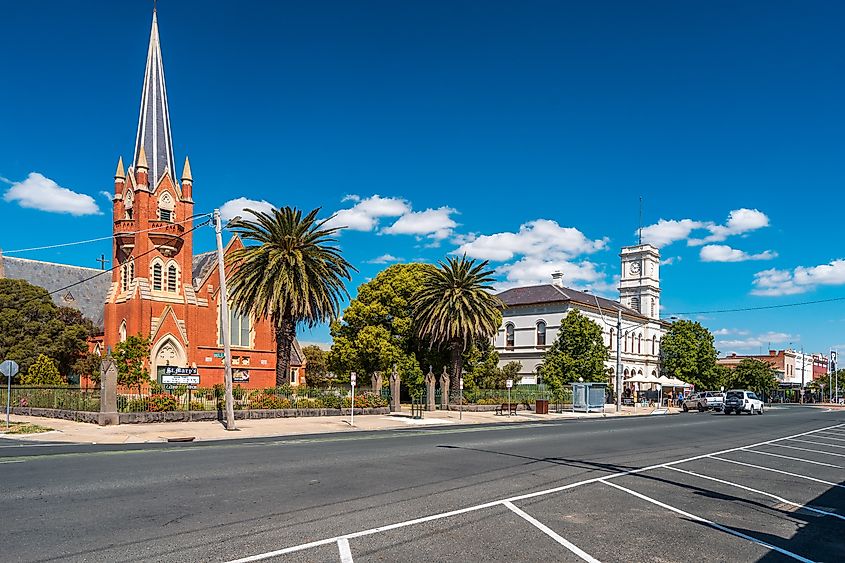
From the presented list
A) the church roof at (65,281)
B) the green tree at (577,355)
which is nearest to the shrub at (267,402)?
the green tree at (577,355)

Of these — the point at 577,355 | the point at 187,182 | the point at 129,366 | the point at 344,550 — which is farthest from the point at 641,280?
the point at 344,550

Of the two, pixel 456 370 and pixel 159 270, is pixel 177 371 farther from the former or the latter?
pixel 159 270

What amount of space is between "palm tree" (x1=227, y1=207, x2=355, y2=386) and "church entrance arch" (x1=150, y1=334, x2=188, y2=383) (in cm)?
1872

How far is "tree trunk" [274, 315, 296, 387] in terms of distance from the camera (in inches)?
1513

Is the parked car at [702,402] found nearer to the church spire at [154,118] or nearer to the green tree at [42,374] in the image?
the church spire at [154,118]

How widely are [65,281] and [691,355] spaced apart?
6965 centimetres

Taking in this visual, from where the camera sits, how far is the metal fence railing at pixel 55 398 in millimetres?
28719

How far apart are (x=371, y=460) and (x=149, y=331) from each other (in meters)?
43.6

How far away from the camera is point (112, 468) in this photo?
14.1 meters

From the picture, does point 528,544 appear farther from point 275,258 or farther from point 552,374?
point 552,374

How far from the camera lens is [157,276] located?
5728cm

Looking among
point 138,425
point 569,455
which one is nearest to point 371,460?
point 569,455

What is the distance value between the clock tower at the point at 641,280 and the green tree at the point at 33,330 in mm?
62474


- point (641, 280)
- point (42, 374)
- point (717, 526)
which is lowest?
point (42, 374)
